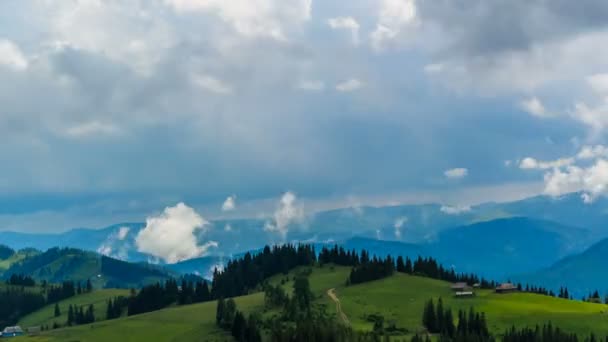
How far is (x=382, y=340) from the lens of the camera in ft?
631

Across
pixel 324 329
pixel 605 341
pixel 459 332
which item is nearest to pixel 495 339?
pixel 459 332

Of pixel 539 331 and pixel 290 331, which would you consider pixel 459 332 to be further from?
pixel 290 331

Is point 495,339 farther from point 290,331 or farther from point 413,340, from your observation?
point 290,331

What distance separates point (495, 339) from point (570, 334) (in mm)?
20269

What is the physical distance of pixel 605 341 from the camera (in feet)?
642

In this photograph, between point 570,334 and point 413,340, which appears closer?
point 413,340

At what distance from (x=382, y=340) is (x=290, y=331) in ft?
81.0

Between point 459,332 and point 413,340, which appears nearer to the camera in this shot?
point 413,340

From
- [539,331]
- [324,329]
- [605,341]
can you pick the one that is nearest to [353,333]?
[324,329]

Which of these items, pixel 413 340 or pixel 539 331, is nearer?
pixel 413 340

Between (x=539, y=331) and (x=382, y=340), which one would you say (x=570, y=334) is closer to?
(x=539, y=331)

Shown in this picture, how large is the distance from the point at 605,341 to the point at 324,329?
73942mm

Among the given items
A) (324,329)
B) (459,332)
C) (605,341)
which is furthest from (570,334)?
(324,329)

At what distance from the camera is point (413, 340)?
184625 millimetres
